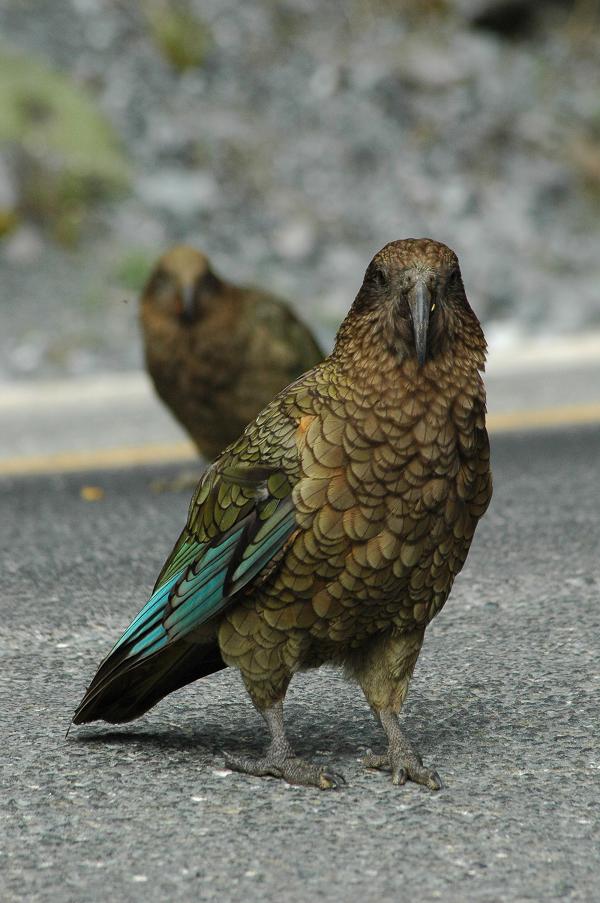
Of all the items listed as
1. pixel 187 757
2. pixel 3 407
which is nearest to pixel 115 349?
pixel 3 407

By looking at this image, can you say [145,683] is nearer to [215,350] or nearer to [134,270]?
[215,350]

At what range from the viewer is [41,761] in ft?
11.9

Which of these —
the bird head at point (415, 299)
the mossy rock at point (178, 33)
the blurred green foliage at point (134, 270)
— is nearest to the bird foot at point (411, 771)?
the bird head at point (415, 299)

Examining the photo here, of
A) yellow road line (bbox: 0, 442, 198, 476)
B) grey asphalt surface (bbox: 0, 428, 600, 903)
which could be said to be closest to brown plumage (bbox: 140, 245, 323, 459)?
yellow road line (bbox: 0, 442, 198, 476)

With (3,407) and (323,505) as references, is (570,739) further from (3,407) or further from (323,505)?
(3,407)

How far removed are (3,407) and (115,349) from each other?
134cm

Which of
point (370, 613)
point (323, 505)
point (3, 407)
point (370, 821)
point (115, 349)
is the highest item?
point (115, 349)

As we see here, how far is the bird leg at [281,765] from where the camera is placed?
3.47 metres

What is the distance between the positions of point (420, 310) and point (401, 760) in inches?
40.1

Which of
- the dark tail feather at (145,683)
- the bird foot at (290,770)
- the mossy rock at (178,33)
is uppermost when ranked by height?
the mossy rock at (178,33)

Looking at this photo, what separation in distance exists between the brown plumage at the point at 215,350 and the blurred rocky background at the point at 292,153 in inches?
94.2

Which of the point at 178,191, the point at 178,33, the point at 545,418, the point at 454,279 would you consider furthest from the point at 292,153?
the point at 454,279

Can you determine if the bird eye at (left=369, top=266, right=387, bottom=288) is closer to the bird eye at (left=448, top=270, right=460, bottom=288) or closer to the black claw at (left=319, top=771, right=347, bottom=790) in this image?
the bird eye at (left=448, top=270, right=460, bottom=288)

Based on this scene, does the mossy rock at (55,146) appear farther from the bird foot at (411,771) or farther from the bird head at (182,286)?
the bird foot at (411,771)
